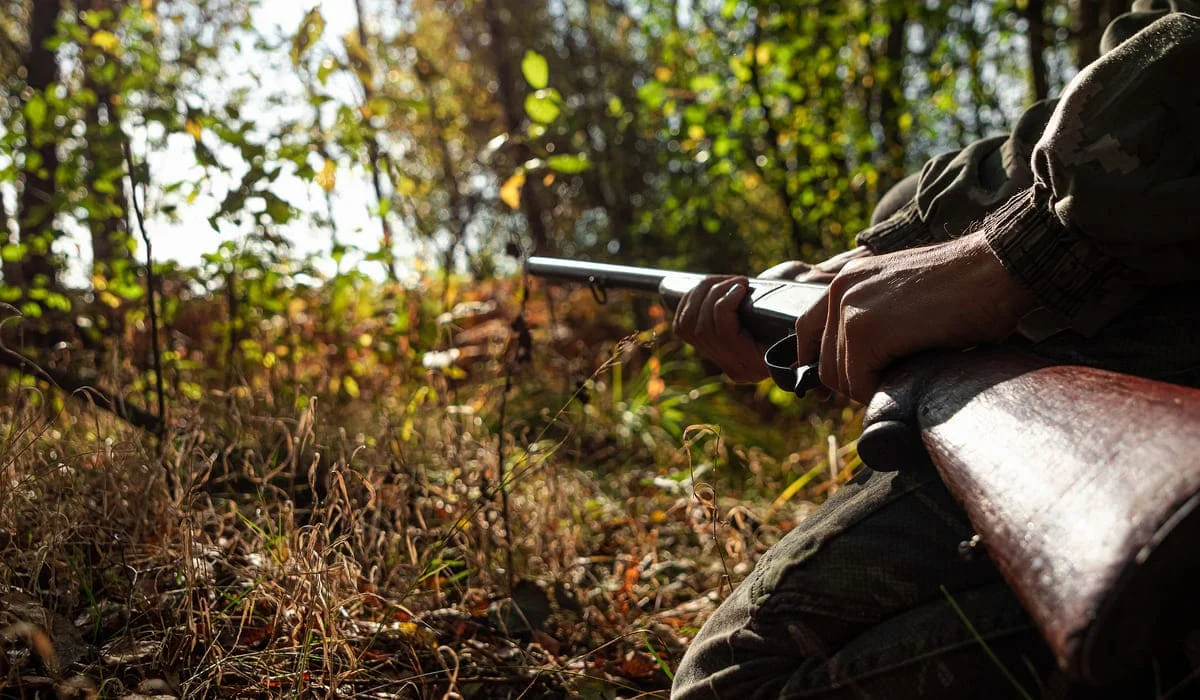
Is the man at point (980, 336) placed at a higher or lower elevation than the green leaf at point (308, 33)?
lower

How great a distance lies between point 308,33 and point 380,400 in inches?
66.5

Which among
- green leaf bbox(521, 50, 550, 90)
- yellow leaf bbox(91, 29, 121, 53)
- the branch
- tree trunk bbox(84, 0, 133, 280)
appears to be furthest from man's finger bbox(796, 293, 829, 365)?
yellow leaf bbox(91, 29, 121, 53)

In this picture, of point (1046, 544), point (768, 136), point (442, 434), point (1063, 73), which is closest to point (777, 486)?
point (442, 434)

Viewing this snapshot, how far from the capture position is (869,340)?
1.63 m

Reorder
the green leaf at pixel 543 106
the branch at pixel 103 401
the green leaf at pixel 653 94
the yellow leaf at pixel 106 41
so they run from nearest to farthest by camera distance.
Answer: the branch at pixel 103 401 < the green leaf at pixel 543 106 < the yellow leaf at pixel 106 41 < the green leaf at pixel 653 94

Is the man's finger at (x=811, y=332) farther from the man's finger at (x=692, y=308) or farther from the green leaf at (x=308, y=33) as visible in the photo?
the green leaf at (x=308, y=33)

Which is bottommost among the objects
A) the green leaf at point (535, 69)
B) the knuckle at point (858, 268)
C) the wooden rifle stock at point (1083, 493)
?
the wooden rifle stock at point (1083, 493)

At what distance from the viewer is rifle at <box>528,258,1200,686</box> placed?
0.88 m

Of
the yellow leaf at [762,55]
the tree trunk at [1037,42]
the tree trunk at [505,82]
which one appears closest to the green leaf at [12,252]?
the yellow leaf at [762,55]

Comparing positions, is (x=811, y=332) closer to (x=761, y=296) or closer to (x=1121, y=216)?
(x=761, y=296)

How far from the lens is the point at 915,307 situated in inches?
62.6

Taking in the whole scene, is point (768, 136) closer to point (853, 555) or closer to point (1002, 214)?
point (1002, 214)

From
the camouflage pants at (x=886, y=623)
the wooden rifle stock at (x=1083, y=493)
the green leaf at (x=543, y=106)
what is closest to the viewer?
the wooden rifle stock at (x=1083, y=493)

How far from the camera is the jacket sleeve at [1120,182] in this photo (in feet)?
4.83
